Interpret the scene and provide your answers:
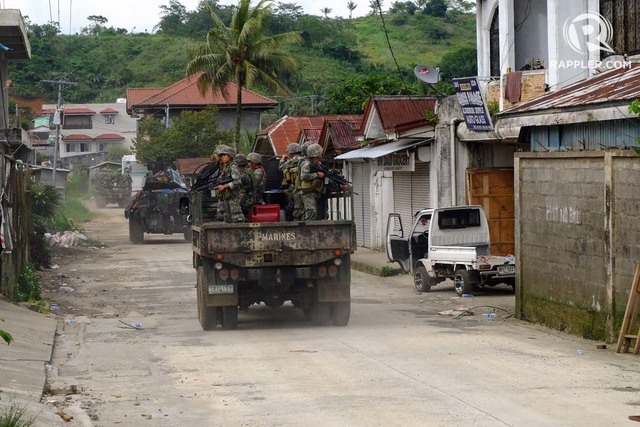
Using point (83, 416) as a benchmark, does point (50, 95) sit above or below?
above

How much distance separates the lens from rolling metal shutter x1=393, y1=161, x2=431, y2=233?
92.1 feet

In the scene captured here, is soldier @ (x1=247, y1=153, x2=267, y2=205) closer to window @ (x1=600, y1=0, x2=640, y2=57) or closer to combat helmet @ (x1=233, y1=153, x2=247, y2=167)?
combat helmet @ (x1=233, y1=153, x2=247, y2=167)

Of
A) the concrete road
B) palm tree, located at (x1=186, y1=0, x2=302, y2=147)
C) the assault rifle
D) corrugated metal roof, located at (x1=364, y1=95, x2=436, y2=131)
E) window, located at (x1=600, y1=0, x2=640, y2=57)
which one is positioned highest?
palm tree, located at (x1=186, y1=0, x2=302, y2=147)

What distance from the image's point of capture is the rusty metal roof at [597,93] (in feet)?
46.1

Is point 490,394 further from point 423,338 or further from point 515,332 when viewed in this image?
point 515,332

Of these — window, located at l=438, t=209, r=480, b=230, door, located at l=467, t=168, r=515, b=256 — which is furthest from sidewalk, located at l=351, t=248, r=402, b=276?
window, located at l=438, t=209, r=480, b=230

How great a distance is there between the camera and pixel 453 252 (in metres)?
20.5

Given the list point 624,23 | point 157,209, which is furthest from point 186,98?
point 624,23

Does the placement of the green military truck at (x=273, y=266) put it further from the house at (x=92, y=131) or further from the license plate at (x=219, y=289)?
the house at (x=92, y=131)

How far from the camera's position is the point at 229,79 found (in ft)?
145

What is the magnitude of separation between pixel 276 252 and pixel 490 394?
18.2 feet

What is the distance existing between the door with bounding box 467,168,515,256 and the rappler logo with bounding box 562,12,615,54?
13.0 feet

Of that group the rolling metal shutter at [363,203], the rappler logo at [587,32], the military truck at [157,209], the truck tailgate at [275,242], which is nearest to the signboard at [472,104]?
the rappler logo at [587,32]

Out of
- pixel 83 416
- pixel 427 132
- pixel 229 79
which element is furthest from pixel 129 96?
pixel 83 416
